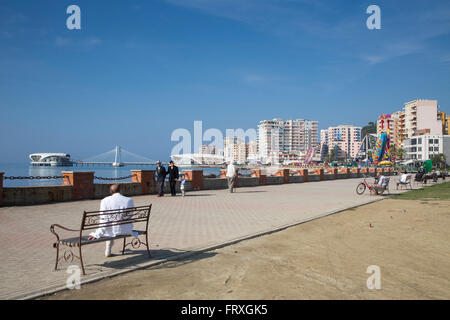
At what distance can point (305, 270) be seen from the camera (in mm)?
5148

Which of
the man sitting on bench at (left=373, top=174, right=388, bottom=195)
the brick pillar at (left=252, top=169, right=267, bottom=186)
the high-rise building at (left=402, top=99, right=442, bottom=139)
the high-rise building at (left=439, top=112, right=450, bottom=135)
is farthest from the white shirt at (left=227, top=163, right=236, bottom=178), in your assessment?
the high-rise building at (left=439, top=112, right=450, bottom=135)

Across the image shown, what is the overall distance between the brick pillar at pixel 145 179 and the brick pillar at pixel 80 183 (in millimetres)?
2488

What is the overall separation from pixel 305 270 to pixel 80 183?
11012 millimetres

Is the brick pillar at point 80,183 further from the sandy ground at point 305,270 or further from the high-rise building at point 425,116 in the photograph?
the high-rise building at point 425,116

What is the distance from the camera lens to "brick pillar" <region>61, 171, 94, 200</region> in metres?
13.5

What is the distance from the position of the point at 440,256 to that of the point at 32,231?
8264mm

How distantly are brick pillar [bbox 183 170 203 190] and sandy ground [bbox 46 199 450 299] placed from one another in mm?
11360

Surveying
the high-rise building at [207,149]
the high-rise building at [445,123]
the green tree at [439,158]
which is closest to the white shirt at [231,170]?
the green tree at [439,158]

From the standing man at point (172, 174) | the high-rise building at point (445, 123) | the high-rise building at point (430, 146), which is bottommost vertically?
the standing man at point (172, 174)

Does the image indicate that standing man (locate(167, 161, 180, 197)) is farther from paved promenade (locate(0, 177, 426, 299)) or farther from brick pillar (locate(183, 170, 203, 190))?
brick pillar (locate(183, 170, 203, 190))

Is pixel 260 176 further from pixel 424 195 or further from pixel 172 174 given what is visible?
pixel 424 195

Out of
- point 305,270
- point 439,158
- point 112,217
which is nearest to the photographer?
point 305,270

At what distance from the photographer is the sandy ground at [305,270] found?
167 inches

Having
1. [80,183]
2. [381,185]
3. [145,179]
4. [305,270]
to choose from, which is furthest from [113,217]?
[381,185]
